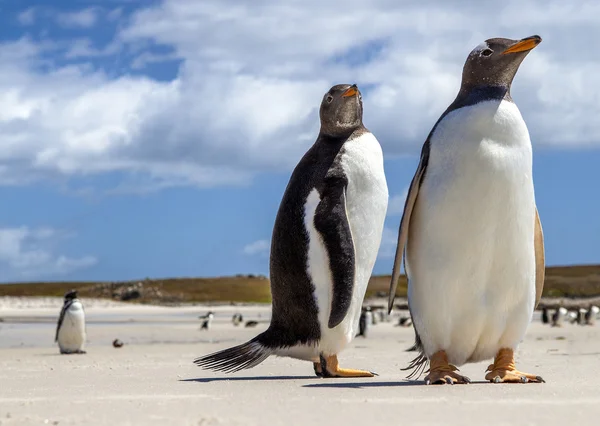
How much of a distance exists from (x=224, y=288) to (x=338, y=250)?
73865 mm

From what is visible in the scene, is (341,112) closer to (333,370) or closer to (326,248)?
(326,248)

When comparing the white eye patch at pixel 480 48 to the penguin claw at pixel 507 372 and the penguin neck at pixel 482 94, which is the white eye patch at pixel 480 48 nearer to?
the penguin neck at pixel 482 94

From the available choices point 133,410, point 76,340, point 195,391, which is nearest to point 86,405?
point 133,410

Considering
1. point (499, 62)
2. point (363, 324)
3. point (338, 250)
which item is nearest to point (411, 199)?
point (338, 250)

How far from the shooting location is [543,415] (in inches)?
209

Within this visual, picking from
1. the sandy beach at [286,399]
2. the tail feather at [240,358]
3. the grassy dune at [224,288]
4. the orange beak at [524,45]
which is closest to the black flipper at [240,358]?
the tail feather at [240,358]

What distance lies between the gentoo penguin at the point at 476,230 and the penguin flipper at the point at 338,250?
2.71ft

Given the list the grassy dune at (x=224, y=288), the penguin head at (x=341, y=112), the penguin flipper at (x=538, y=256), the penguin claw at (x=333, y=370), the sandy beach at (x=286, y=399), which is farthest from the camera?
the grassy dune at (x=224, y=288)

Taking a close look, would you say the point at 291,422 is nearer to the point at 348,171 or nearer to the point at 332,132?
the point at 348,171

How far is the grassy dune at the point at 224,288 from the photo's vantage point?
61719 mm

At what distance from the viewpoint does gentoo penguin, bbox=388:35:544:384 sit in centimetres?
691

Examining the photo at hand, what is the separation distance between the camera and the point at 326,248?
8.03 m

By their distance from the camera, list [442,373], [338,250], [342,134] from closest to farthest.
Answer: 1. [442,373]
2. [338,250]
3. [342,134]

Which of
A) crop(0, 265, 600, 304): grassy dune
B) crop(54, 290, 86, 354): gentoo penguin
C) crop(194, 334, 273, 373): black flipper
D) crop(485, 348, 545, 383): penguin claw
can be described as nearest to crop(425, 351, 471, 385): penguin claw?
crop(485, 348, 545, 383): penguin claw
